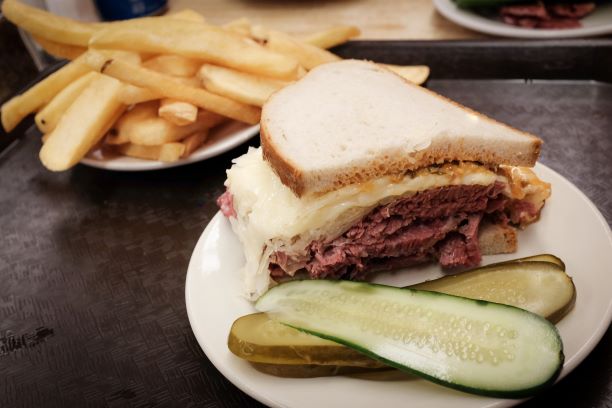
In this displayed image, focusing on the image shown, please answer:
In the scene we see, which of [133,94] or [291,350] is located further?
[133,94]

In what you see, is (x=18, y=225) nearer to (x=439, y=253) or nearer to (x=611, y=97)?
(x=439, y=253)

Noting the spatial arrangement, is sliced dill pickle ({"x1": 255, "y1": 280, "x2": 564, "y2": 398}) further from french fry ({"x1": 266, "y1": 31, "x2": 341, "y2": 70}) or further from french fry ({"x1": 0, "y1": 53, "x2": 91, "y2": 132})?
french fry ({"x1": 0, "y1": 53, "x2": 91, "y2": 132})

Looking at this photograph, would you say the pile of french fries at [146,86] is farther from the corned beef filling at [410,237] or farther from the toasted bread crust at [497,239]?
the toasted bread crust at [497,239]

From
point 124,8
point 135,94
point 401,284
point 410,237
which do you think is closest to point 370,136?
point 410,237

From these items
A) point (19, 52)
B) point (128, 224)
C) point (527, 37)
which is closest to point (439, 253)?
point (128, 224)

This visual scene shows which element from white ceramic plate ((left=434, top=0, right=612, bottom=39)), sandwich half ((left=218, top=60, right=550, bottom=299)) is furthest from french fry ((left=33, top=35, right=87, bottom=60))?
white ceramic plate ((left=434, top=0, right=612, bottom=39))

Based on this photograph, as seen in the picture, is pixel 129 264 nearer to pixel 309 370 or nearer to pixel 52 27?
pixel 309 370
